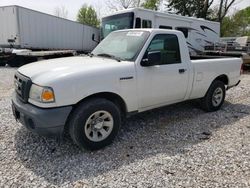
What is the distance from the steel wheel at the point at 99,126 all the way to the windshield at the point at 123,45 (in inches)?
41.6

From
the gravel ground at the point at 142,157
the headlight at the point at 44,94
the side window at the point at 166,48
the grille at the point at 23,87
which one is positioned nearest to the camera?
the gravel ground at the point at 142,157

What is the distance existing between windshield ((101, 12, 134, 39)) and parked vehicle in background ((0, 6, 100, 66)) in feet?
3.86

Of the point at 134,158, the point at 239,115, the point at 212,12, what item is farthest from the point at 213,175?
the point at 212,12

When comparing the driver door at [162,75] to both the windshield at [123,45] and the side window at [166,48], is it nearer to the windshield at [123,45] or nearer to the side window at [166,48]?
the side window at [166,48]

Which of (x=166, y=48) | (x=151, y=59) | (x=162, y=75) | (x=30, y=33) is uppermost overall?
(x=30, y=33)

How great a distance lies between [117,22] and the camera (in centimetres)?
1155

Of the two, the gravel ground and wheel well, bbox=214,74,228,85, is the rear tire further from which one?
the gravel ground

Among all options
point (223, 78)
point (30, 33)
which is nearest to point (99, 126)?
point (223, 78)

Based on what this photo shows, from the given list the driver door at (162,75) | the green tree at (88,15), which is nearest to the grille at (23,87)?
the driver door at (162,75)

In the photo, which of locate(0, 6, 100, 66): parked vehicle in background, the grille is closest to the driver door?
the grille

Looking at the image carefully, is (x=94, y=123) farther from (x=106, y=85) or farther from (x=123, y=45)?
(x=123, y=45)

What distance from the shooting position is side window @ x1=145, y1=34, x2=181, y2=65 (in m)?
4.34

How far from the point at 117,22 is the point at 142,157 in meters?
9.08

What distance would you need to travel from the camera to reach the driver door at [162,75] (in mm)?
4094
